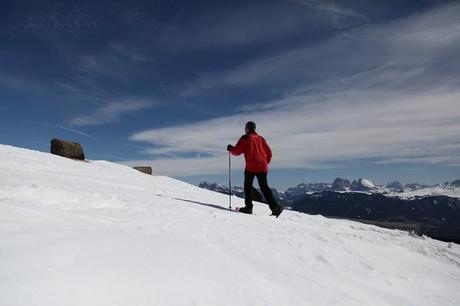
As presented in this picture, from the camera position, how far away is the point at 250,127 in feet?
39.2

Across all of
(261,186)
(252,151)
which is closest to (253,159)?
(252,151)

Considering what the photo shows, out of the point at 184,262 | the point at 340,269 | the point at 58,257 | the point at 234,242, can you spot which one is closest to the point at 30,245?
the point at 58,257

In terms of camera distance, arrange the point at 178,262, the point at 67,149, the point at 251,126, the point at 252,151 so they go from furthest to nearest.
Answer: the point at 67,149 → the point at 251,126 → the point at 252,151 → the point at 178,262

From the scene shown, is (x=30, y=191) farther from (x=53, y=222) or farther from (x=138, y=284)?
(x=138, y=284)

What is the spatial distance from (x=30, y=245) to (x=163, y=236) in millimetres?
1990

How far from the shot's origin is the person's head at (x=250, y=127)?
468 inches

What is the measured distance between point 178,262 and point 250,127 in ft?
25.0

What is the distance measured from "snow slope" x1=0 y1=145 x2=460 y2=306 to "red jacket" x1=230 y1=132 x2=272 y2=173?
3637 mm

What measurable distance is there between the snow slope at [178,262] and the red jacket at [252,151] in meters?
Answer: 3.64

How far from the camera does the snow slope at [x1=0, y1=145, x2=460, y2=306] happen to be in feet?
12.3

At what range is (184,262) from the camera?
4781 mm

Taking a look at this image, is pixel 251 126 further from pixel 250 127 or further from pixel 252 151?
pixel 252 151

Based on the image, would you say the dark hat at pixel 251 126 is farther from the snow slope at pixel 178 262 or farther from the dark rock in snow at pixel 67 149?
the dark rock in snow at pixel 67 149

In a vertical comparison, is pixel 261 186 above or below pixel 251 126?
below
